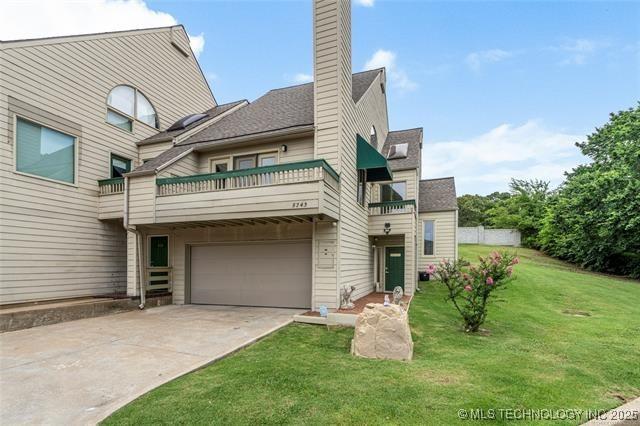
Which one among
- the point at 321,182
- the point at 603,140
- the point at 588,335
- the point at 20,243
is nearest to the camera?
the point at 588,335

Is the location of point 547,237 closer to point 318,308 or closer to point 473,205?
point 473,205

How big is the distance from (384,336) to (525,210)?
3172 centimetres

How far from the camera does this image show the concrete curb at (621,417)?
10.8ft

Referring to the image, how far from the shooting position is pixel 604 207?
63.0 ft

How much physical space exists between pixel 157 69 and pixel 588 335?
53.7 ft

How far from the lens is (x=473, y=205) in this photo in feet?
141

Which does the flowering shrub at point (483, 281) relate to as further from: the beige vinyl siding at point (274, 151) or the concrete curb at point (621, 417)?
the beige vinyl siding at point (274, 151)

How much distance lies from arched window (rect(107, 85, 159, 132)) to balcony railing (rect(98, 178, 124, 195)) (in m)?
2.27

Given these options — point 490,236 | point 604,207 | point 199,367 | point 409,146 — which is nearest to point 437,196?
point 409,146

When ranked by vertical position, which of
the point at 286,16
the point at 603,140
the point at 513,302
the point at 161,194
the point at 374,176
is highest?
the point at 286,16

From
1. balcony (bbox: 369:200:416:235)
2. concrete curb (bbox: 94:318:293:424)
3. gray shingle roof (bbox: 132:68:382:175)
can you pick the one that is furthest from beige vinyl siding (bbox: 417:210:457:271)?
concrete curb (bbox: 94:318:293:424)

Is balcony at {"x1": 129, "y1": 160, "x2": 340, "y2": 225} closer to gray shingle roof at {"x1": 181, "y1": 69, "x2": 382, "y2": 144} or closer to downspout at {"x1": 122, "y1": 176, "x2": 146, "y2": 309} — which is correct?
downspout at {"x1": 122, "y1": 176, "x2": 146, "y2": 309}

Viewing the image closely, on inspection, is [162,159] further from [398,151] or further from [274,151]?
[398,151]

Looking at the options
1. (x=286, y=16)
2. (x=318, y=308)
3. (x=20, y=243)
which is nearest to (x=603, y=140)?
(x=286, y=16)
